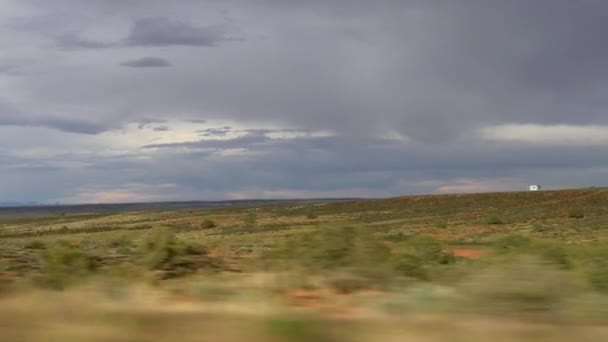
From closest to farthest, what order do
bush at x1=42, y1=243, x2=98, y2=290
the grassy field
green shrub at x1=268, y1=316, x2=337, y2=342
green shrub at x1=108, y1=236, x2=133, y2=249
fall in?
green shrub at x1=268, y1=316, x2=337, y2=342 → the grassy field → bush at x1=42, y1=243, x2=98, y2=290 → green shrub at x1=108, y1=236, x2=133, y2=249

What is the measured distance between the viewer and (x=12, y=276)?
53.8 feet

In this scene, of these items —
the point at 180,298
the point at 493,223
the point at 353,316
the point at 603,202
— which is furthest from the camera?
the point at 603,202

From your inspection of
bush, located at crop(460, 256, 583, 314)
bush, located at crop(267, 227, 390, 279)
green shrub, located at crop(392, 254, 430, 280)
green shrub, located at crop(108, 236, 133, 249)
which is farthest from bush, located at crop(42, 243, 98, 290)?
bush, located at crop(460, 256, 583, 314)

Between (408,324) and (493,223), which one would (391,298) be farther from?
(493,223)

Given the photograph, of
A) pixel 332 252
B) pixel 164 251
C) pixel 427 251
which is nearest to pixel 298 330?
pixel 332 252

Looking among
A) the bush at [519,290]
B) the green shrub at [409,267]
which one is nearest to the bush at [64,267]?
the green shrub at [409,267]

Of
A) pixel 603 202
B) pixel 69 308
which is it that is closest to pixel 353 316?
pixel 69 308

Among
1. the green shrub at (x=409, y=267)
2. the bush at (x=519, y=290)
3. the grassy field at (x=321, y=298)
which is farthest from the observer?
the green shrub at (x=409, y=267)

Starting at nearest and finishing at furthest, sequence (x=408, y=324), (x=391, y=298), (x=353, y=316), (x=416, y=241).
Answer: (x=408, y=324) → (x=353, y=316) → (x=391, y=298) → (x=416, y=241)

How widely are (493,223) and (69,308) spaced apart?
185 feet

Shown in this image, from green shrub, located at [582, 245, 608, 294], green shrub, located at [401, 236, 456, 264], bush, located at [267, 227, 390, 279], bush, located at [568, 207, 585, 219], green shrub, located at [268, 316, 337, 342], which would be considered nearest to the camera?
green shrub, located at [268, 316, 337, 342]

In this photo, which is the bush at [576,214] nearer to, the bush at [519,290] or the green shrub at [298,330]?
the bush at [519,290]

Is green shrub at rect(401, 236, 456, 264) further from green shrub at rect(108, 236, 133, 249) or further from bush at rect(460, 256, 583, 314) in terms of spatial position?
bush at rect(460, 256, 583, 314)

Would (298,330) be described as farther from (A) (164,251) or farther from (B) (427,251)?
(B) (427,251)
